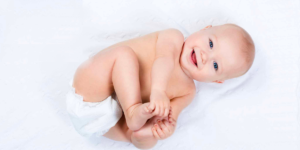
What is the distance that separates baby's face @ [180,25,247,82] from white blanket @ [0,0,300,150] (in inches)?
11.0

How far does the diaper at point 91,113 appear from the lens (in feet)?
4.48

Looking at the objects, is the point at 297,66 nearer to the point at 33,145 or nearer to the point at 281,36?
the point at 281,36

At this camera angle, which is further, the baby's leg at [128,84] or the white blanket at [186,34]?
the white blanket at [186,34]

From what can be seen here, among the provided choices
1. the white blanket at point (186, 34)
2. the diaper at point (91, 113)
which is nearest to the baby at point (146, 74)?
the diaper at point (91, 113)

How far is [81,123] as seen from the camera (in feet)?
4.59

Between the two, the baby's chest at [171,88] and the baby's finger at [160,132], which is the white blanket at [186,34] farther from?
the baby's finger at [160,132]

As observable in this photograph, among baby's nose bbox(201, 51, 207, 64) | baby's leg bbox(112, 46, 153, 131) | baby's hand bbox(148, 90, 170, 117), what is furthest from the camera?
baby's nose bbox(201, 51, 207, 64)

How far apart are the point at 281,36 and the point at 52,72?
4.03 feet

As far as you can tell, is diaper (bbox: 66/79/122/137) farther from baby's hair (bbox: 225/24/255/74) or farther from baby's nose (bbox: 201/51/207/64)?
baby's hair (bbox: 225/24/255/74)

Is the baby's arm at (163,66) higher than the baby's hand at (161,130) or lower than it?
higher

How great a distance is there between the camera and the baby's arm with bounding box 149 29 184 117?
1167 millimetres

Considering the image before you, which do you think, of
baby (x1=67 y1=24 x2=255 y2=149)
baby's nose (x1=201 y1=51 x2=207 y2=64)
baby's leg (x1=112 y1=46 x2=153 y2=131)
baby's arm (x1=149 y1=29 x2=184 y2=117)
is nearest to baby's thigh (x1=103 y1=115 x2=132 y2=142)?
baby (x1=67 y1=24 x2=255 y2=149)

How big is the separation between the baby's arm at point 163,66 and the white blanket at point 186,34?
0.90ft

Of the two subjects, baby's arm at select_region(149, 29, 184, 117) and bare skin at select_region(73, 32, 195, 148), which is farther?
bare skin at select_region(73, 32, 195, 148)
